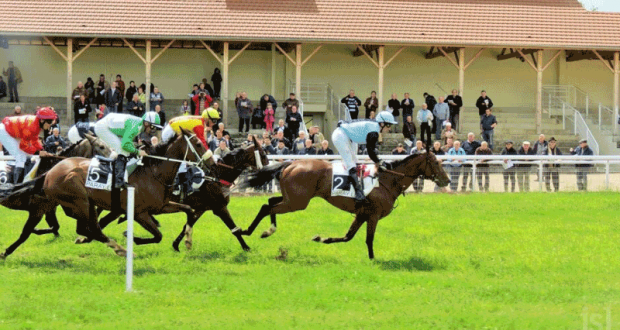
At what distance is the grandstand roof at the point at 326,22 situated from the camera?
28844 millimetres

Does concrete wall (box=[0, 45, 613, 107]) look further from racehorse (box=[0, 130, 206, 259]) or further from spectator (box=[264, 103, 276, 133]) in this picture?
racehorse (box=[0, 130, 206, 259])

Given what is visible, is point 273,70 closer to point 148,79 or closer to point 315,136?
point 148,79

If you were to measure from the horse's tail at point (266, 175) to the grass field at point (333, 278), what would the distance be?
86 centimetres

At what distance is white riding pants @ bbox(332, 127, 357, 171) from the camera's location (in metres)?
13.2

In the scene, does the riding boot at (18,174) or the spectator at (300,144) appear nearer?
the riding boot at (18,174)

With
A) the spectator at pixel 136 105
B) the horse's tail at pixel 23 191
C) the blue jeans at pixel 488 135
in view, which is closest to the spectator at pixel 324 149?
the spectator at pixel 136 105

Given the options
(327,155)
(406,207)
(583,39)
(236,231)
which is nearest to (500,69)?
(583,39)

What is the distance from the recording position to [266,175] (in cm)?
1379

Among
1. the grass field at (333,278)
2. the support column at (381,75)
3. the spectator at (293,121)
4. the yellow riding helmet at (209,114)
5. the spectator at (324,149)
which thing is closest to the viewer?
the grass field at (333,278)

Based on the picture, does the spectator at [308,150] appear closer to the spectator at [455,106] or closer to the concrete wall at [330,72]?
the spectator at [455,106]

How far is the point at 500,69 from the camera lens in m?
34.0

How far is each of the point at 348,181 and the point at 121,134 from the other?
2896mm

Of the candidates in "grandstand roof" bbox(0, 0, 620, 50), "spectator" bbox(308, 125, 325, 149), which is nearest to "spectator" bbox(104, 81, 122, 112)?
"grandstand roof" bbox(0, 0, 620, 50)

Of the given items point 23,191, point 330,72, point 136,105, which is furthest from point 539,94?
point 23,191
